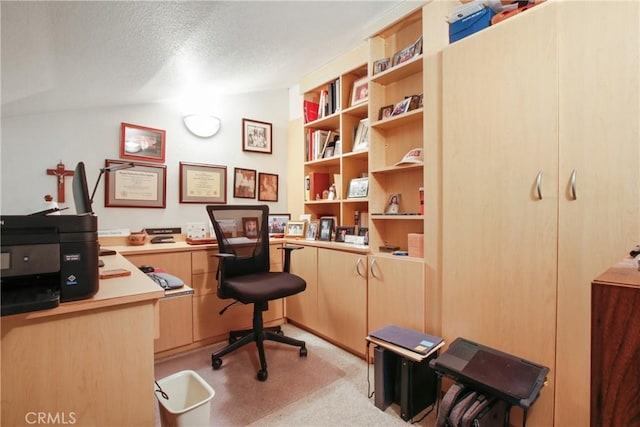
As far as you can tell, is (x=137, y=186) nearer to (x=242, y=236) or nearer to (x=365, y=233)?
(x=242, y=236)

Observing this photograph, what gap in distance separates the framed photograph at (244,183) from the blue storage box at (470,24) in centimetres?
202

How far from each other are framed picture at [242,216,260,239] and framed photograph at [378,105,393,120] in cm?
126

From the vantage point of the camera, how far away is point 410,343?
1561 millimetres

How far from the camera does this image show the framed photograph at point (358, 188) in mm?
2367

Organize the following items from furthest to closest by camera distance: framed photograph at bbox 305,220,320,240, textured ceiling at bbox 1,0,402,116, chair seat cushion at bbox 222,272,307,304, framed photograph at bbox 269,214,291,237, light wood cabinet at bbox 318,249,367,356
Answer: framed photograph at bbox 269,214,291,237
framed photograph at bbox 305,220,320,240
light wood cabinet at bbox 318,249,367,356
chair seat cushion at bbox 222,272,307,304
textured ceiling at bbox 1,0,402,116

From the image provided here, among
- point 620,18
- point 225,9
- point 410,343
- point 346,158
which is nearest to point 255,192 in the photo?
point 346,158

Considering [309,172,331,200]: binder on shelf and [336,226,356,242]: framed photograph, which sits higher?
[309,172,331,200]: binder on shelf

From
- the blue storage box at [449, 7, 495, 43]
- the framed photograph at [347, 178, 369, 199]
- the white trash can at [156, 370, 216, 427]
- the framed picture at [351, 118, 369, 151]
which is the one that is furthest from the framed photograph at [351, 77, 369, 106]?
the white trash can at [156, 370, 216, 427]

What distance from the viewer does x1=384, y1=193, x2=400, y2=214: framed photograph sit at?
2.22 metres

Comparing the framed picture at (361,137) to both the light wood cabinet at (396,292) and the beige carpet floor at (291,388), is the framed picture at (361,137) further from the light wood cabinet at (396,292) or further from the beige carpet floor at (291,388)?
the beige carpet floor at (291,388)

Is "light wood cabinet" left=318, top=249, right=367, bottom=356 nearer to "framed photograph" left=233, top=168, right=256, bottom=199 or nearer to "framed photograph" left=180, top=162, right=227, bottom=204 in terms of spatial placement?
"framed photograph" left=233, top=168, right=256, bottom=199

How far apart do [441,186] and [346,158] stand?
3.23 ft

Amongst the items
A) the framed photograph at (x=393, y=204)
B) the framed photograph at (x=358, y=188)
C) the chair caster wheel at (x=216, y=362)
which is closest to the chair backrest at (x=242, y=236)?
the chair caster wheel at (x=216, y=362)

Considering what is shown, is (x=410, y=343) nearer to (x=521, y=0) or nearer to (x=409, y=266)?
(x=409, y=266)
